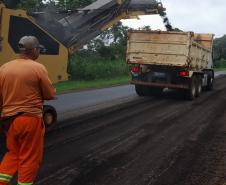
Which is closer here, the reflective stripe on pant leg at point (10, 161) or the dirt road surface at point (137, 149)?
the reflective stripe on pant leg at point (10, 161)

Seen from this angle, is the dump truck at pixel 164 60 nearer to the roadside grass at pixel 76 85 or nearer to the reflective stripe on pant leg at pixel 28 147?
the roadside grass at pixel 76 85

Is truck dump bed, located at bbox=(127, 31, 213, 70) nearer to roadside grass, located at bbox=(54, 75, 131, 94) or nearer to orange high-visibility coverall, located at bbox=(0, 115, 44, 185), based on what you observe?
roadside grass, located at bbox=(54, 75, 131, 94)

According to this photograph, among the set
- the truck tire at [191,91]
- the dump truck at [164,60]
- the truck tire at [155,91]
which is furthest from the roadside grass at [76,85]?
the truck tire at [191,91]

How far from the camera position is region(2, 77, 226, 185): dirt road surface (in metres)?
6.80

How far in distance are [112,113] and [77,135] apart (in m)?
3.53

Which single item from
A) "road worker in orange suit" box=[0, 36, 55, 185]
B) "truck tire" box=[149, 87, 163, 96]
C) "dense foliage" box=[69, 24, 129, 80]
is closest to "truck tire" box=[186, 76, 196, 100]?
"truck tire" box=[149, 87, 163, 96]

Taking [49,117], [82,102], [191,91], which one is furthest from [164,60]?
[49,117]

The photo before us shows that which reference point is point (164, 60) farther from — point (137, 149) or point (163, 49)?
point (137, 149)

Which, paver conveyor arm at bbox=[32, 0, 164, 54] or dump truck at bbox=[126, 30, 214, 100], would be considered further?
dump truck at bbox=[126, 30, 214, 100]

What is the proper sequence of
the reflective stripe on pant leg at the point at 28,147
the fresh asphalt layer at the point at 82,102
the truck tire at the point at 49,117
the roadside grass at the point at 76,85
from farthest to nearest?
the roadside grass at the point at 76,85, the fresh asphalt layer at the point at 82,102, the truck tire at the point at 49,117, the reflective stripe on pant leg at the point at 28,147

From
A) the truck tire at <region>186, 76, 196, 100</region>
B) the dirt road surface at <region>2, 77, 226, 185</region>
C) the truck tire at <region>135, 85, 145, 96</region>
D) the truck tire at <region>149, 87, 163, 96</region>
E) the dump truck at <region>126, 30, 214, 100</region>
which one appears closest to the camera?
the dirt road surface at <region>2, 77, 226, 185</region>

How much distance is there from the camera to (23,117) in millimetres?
5234

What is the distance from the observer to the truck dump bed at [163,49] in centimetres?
1728

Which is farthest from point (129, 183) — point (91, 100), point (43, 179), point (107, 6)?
point (91, 100)
